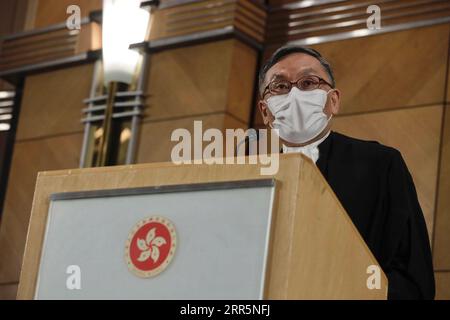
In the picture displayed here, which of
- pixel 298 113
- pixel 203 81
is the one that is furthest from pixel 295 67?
pixel 203 81

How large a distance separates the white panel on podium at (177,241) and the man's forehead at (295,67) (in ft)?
2.88

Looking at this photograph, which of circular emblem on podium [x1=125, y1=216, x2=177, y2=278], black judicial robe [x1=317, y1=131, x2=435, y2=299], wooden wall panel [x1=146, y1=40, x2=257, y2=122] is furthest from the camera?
wooden wall panel [x1=146, y1=40, x2=257, y2=122]

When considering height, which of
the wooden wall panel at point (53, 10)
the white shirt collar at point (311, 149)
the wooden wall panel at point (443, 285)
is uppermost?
the wooden wall panel at point (53, 10)

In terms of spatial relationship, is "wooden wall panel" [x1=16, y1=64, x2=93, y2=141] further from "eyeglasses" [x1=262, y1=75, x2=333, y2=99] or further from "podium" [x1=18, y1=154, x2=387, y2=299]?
"podium" [x1=18, y1=154, x2=387, y2=299]

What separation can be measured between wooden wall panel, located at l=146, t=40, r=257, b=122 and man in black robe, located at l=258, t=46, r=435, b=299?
13.4ft

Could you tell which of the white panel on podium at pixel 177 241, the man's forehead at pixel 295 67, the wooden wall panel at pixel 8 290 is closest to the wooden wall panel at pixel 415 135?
the wooden wall panel at pixel 8 290

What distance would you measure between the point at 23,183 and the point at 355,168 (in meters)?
5.62

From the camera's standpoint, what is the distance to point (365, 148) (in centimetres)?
321

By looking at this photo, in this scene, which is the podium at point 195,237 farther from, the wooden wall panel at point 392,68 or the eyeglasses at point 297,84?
the wooden wall panel at point 392,68

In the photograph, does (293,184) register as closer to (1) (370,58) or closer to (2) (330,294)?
(2) (330,294)

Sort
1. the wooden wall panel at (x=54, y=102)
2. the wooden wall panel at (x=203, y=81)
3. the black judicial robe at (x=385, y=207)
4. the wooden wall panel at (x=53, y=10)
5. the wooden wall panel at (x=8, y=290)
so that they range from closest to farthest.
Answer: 1. the black judicial robe at (x=385, y=207)
2. the wooden wall panel at (x=203, y=81)
3. the wooden wall panel at (x=8, y=290)
4. the wooden wall panel at (x=54, y=102)
5. the wooden wall panel at (x=53, y=10)

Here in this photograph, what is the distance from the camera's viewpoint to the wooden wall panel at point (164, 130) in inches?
285

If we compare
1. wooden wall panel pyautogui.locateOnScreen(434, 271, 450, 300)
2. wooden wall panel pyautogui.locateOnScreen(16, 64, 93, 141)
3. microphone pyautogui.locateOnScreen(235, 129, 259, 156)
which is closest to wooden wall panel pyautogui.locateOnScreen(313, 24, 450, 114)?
wooden wall panel pyautogui.locateOnScreen(434, 271, 450, 300)

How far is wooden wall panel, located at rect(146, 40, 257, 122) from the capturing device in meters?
7.36
